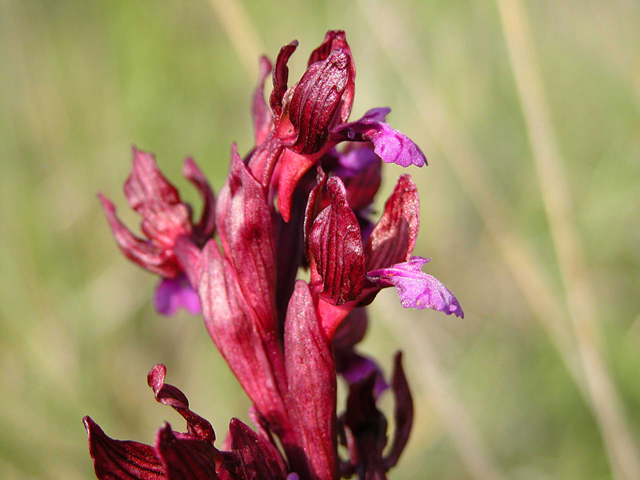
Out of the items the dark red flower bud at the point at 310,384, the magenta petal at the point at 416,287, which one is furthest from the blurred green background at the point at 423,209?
the magenta petal at the point at 416,287

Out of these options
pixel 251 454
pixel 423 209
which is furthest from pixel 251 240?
pixel 423 209

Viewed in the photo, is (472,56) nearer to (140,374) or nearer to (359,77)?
(359,77)

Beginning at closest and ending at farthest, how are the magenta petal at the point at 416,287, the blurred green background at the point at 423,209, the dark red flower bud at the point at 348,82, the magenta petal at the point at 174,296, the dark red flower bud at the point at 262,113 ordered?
the magenta petal at the point at 416,287 → the dark red flower bud at the point at 348,82 → the dark red flower bud at the point at 262,113 → the magenta petal at the point at 174,296 → the blurred green background at the point at 423,209

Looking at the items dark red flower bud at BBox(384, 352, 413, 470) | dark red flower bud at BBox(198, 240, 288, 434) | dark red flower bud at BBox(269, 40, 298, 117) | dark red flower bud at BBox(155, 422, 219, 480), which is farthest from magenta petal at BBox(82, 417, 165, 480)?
dark red flower bud at BBox(269, 40, 298, 117)

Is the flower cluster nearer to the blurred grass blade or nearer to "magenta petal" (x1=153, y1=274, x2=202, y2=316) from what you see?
"magenta petal" (x1=153, y1=274, x2=202, y2=316)

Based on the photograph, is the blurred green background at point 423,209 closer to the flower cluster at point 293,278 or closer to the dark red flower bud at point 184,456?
the flower cluster at point 293,278
